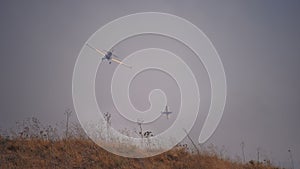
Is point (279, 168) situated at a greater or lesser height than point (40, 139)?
lesser

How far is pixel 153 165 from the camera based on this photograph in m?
10.3

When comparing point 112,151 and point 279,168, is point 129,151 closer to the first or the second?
point 112,151

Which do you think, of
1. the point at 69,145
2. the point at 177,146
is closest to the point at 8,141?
the point at 69,145

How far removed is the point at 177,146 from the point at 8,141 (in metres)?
6.49

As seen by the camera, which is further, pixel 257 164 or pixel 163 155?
pixel 257 164

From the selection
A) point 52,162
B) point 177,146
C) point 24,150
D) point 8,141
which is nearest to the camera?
point 52,162

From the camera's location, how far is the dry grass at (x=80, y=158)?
32.1ft

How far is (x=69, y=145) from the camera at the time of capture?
11352 mm

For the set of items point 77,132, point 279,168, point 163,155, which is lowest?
point 279,168

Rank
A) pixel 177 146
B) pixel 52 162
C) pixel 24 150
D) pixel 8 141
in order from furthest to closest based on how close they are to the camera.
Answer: pixel 177 146
pixel 8 141
pixel 24 150
pixel 52 162

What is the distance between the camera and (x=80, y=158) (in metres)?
10.2

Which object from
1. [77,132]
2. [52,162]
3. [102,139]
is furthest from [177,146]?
[52,162]

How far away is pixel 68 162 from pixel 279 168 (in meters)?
8.35

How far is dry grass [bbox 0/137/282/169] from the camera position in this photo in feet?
32.1
